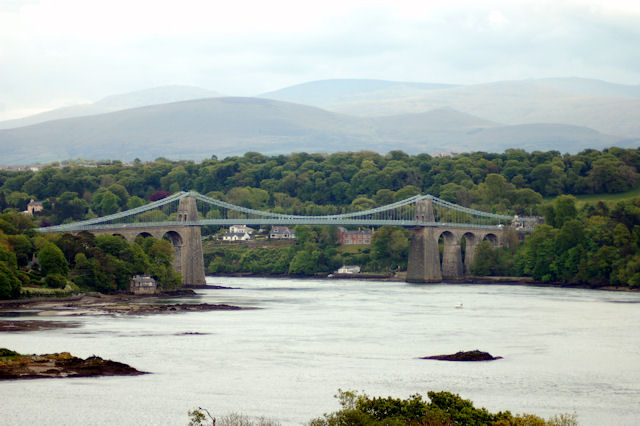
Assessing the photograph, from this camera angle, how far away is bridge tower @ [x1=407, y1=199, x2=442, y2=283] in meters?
97.1

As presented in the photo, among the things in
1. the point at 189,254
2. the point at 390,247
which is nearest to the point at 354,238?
the point at 390,247

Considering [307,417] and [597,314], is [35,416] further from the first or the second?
[597,314]

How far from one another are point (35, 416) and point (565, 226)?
6359cm

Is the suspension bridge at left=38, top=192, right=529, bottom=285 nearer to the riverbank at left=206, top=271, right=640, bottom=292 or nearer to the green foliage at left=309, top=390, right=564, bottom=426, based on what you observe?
the riverbank at left=206, top=271, right=640, bottom=292

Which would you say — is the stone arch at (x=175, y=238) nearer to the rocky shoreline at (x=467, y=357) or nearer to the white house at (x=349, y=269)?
the white house at (x=349, y=269)

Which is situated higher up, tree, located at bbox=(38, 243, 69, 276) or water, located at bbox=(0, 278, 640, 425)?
tree, located at bbox=(38, 243, 69, 276)

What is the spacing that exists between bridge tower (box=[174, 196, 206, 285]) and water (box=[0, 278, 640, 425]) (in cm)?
1729

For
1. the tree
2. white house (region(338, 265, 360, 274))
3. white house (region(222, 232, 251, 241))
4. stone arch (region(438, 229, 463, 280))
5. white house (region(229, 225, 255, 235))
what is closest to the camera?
the tree

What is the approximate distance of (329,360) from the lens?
1603 inches

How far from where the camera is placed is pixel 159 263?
74438mm

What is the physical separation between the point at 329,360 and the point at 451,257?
201 ft

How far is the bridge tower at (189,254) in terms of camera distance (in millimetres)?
84688

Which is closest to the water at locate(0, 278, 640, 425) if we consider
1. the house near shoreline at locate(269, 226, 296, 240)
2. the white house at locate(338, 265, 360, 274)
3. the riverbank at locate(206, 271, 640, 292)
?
the riverbank at locate(206, 271, 640, 292)

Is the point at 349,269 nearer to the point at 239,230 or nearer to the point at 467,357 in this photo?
the point at 239,230
